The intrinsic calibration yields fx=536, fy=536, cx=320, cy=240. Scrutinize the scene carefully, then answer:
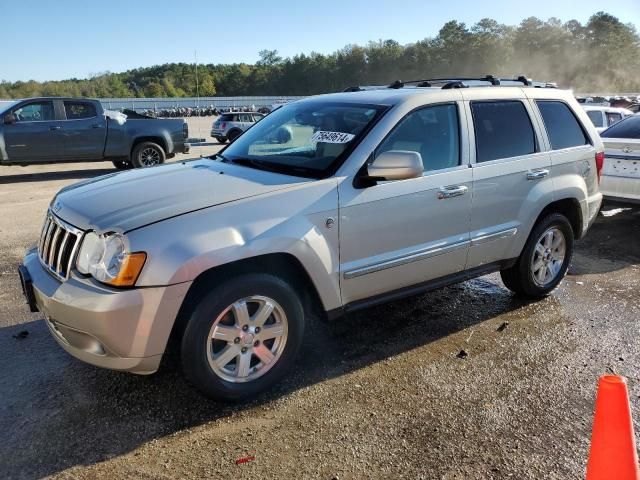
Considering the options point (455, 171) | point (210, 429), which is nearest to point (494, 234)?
point (455, 171)

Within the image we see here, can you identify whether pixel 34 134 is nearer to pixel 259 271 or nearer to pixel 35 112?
pixel 35 112

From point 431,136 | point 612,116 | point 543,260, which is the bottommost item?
point 543,260

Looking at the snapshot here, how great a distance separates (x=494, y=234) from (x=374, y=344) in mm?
1273

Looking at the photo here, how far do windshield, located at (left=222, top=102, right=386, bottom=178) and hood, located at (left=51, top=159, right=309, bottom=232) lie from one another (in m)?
0.18

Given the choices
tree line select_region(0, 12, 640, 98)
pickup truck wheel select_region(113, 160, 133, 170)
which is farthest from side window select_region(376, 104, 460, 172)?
tree line select_region(0, 12, 640, 98)

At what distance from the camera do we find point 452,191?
150 inches

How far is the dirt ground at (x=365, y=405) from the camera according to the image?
267 centimetres

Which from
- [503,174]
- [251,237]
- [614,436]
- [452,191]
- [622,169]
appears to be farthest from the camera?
[622,169]

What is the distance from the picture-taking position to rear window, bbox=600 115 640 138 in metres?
7.53

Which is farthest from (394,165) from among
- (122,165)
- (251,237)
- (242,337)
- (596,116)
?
(122,165)

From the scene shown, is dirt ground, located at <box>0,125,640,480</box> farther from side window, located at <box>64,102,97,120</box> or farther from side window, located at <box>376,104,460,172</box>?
side window, located at <box>64,102,97,120</box>

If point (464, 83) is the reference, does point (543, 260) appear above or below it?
below

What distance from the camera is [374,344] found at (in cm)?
398

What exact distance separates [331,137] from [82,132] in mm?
10131
